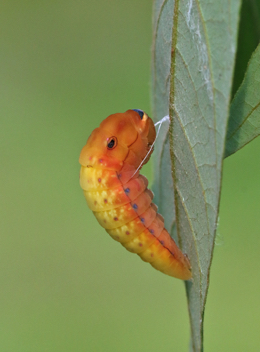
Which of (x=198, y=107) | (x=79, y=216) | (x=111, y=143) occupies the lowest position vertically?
(x=198, y=107)

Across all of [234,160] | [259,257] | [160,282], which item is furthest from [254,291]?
[234,160]

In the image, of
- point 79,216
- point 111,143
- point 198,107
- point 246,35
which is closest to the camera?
point 198,107

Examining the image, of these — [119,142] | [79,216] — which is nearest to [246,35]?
[119,142]

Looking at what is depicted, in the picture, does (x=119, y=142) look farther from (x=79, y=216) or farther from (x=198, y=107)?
(x=79, y=216)

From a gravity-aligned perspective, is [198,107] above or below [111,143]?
below

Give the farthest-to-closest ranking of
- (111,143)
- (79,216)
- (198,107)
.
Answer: (79,216) < (111,143) < (198,107)

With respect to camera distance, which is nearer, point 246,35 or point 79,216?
point 246,35

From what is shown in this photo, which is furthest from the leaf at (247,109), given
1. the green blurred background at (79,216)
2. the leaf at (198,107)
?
the green blurred background at (79,216)
